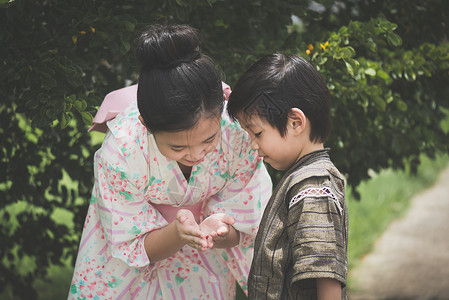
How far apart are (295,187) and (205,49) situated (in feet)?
3.59

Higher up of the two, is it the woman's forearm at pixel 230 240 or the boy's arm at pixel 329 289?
the boy's arm at pixel 329 289

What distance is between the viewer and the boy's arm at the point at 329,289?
1.81m

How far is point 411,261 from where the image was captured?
14.0ft

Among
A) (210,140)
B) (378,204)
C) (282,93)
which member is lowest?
(378,204)

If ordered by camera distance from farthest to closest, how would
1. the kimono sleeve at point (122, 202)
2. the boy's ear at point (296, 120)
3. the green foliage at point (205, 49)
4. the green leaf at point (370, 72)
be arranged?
the green leaf at point (370, 72) → the green foliage at point (205, 49) → the kimono sleeve at point (122, 202) → the boy's ear at point (296, 120)

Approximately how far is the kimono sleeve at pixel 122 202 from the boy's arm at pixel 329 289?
659 mm

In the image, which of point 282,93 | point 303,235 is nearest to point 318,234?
point 303,235

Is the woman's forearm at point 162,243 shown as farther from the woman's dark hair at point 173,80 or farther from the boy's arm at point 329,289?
the boy's arm at point 329,289

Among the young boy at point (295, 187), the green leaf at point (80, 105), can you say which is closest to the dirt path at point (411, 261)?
the young boy at point (295, 187)

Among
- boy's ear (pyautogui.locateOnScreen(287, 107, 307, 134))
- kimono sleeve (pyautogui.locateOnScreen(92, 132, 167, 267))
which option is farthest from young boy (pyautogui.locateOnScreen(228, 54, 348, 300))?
kimono sleeve (pyautogui.locateOnScreen(92, 132, 167, 267))

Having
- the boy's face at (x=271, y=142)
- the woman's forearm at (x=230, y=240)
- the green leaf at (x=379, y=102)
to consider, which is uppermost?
the boy's face at (x=271, y=142)

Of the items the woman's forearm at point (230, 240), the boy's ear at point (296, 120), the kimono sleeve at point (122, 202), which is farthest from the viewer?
the woman's forearm at point (230, 240)

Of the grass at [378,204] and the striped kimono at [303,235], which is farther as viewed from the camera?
the grass at [378,204]

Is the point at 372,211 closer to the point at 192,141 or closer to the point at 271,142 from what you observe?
the point at 271,142
